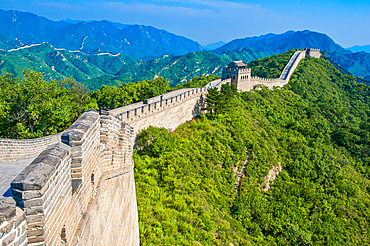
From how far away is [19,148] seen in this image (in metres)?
11.4

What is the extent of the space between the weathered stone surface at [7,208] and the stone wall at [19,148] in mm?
10231

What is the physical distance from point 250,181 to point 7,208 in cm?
2298

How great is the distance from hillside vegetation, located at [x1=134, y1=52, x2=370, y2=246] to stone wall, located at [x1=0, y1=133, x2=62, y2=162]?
20.7ft

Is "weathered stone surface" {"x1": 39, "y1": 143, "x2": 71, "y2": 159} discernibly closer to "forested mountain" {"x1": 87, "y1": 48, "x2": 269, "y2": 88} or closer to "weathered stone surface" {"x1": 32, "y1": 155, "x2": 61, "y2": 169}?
"weathered stone surface" {"x1": 32, "y1": 155, "x2": 61, "y2": 169}

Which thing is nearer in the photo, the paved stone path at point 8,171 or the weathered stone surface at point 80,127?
the weathered stone surface at point 80,127

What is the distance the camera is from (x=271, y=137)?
→ 102 feet

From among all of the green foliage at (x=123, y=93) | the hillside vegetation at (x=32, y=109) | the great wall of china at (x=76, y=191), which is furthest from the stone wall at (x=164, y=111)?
the great wall of china at (x=76, y=191)

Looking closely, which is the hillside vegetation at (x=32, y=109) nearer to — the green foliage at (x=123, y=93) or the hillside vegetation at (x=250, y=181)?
the green foliage at (x=123, y=93)

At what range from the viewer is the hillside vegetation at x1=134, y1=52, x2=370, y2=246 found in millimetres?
14539

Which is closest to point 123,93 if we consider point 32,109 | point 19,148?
point 32,109

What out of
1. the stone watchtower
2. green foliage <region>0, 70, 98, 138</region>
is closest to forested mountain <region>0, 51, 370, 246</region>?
green foliage <region>0, 70, 98, 138</region>

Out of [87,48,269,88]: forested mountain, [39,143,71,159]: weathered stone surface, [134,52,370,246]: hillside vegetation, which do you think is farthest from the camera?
[87,48,269,88]: forested mountain

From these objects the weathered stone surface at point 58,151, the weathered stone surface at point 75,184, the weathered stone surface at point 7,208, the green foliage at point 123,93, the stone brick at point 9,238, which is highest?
the weathered stone surface at point 58,151

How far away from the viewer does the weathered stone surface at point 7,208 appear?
2328mm
